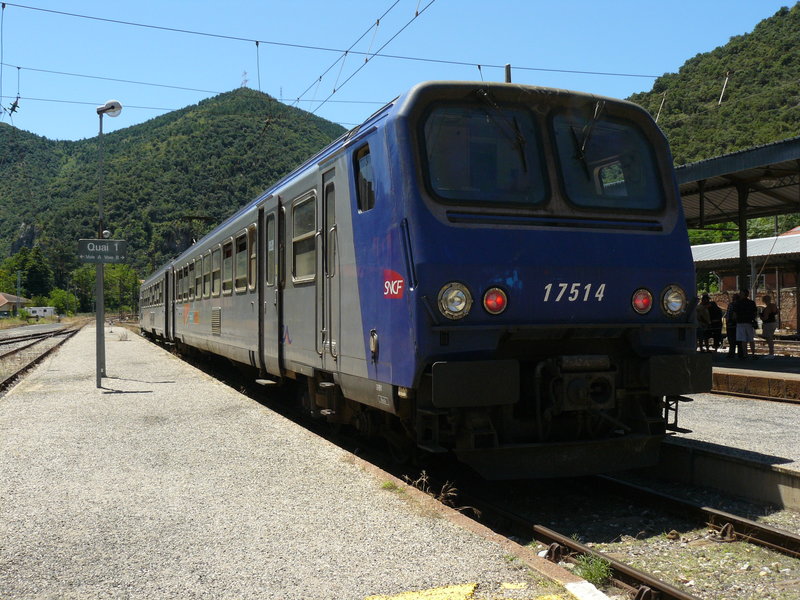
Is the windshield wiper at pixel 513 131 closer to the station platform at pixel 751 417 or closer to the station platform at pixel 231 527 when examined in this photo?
the station platform at pixel 751 417

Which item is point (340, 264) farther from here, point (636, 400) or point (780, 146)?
point (780, 146)

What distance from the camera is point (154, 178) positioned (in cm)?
9681

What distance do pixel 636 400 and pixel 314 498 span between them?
2.57 metres

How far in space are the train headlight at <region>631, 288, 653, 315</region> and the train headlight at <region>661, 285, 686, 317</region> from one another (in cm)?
12

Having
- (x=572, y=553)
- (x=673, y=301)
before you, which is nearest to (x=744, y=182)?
(x=673, y=301)

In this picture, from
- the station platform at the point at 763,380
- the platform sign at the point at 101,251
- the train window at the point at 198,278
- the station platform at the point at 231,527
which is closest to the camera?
the station platform at the point at 231,527

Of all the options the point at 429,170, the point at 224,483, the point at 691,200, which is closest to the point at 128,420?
the point at 224,483

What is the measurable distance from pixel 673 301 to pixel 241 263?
720 centimetres

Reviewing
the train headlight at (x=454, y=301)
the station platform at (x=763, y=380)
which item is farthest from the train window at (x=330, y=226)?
the station platform at (x=763, y=380)

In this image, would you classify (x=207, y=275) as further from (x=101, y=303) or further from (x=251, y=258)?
(x=251, y=258)

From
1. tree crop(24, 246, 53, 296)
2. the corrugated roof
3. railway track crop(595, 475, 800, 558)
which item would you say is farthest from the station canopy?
tree crop(24, 246, 53, 296)

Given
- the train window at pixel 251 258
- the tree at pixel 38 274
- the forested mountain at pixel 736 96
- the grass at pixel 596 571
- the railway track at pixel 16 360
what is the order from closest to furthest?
the grass at pixel 596 571, the train window at pixel 251 258, the railway track at pixel 16 360, the forested mountain at pixel 736 96, the tree at pixel 38 274

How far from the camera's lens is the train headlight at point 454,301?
5.12m

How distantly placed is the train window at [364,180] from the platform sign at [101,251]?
10.5m
